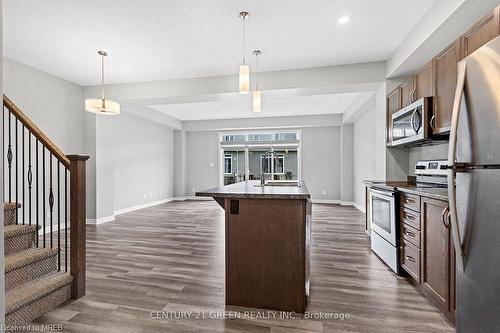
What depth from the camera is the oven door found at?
2848 mm

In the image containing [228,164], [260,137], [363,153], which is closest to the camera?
[363,153]

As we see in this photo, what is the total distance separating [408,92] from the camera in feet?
11.0

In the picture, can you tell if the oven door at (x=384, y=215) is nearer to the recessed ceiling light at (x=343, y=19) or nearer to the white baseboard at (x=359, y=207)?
the recessed ceiling light at (x=343, y=19)

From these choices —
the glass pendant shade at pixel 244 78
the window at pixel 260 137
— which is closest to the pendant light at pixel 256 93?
the glass pendant shade at pixel 244 78

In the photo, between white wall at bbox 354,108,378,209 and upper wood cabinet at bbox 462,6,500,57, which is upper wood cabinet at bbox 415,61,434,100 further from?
white wall at bbox 354,108,378,209

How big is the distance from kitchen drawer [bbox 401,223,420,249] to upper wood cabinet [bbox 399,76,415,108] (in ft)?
5.21

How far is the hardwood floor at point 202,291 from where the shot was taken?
1914 millimetres

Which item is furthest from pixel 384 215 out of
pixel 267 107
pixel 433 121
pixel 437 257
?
pixel 267 107

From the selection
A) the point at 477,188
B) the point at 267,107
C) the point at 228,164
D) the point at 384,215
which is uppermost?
the point at 267,107

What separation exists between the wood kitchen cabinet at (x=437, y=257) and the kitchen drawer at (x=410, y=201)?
0.32 feet

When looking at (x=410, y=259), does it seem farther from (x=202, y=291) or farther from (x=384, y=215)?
(x=202, y=291)

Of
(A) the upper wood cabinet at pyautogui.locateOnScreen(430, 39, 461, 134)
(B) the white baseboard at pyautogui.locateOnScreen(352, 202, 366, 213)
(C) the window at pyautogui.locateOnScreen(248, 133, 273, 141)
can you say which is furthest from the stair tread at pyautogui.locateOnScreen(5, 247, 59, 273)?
(C) the window at pyautogui.locateOnScreen(248, 133, 273, 141)

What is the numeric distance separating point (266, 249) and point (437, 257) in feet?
4.44

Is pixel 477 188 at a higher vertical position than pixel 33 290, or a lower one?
higher
